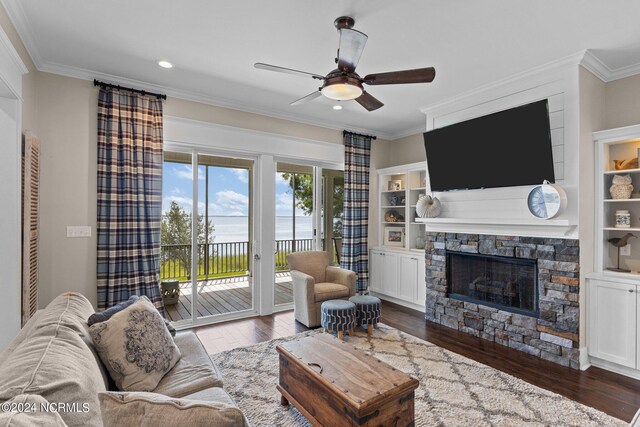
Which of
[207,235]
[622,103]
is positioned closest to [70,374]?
[207,235]

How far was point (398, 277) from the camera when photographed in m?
5.18

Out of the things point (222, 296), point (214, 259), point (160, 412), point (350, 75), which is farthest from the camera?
point (222, 296)

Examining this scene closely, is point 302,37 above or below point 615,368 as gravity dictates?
above

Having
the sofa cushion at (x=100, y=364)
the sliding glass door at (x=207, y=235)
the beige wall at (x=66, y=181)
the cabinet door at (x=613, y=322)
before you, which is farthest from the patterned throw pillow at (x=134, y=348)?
the cabinet door at (x=613, y=322)

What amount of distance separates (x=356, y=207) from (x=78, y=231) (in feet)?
12.3

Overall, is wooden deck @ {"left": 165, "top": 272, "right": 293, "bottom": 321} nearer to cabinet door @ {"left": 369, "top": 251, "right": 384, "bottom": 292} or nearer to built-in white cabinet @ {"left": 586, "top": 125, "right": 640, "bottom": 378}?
cabinet door @ {"left": 369, "top": 251, "right": 384, "bottom": 292}

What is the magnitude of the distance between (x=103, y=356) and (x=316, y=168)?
4020mm

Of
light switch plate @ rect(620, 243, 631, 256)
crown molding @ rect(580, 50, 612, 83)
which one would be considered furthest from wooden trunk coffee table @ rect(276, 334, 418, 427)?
crown molding @ rect(580, 50, 612, 83)

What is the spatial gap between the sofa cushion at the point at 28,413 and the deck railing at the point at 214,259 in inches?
131

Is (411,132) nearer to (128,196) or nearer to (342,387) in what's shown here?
(128,196)

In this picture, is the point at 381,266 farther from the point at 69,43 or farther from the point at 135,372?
the point at 69,43

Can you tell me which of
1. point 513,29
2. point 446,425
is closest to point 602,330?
point 446,425

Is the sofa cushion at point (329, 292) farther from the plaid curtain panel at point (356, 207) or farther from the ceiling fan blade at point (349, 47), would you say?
the ceiling fan blade at point (349, 47)

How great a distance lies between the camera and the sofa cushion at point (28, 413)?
736 mm
